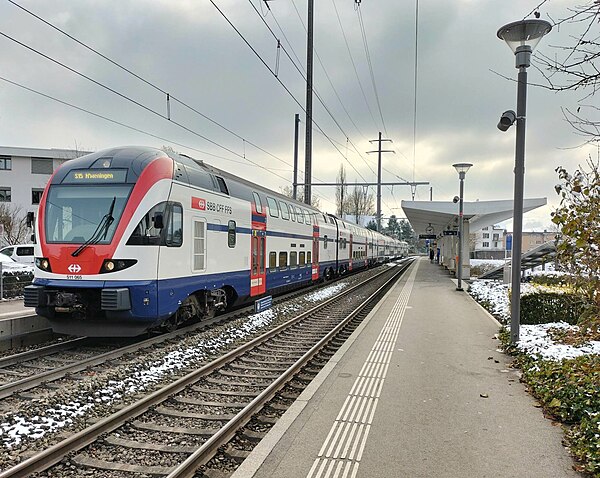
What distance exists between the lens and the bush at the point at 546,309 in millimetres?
11180

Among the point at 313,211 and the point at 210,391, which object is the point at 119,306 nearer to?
the point at 210,391

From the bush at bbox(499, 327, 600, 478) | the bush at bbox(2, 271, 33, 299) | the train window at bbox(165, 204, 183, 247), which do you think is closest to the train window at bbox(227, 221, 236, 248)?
the train window at bbox(165, 204, 183, 247)

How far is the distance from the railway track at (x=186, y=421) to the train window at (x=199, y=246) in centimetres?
215

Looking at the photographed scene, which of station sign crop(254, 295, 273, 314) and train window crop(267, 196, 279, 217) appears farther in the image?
train window crop(267, 196, 279, 217)

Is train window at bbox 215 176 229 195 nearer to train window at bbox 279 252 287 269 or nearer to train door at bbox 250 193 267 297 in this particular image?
train door at bbox 250 193 267 297

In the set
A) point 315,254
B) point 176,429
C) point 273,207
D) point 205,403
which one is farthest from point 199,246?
point 315,254

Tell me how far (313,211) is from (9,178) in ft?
119

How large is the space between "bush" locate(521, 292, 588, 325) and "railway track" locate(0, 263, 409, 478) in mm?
5577

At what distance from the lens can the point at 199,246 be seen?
10297mm

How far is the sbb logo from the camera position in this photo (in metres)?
10.1

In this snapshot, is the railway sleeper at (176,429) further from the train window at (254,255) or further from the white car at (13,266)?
the white car at (13,266)

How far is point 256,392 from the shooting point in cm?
644

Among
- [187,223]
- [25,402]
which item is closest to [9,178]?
[187,223]

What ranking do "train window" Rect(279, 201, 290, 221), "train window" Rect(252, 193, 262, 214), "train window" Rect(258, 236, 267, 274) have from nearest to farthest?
"train window" Rect(252, 193, 262, 214) → "train window" Rect(258, 236, 267, 274) → "train window" Rect(279, 201, 290, 221)
